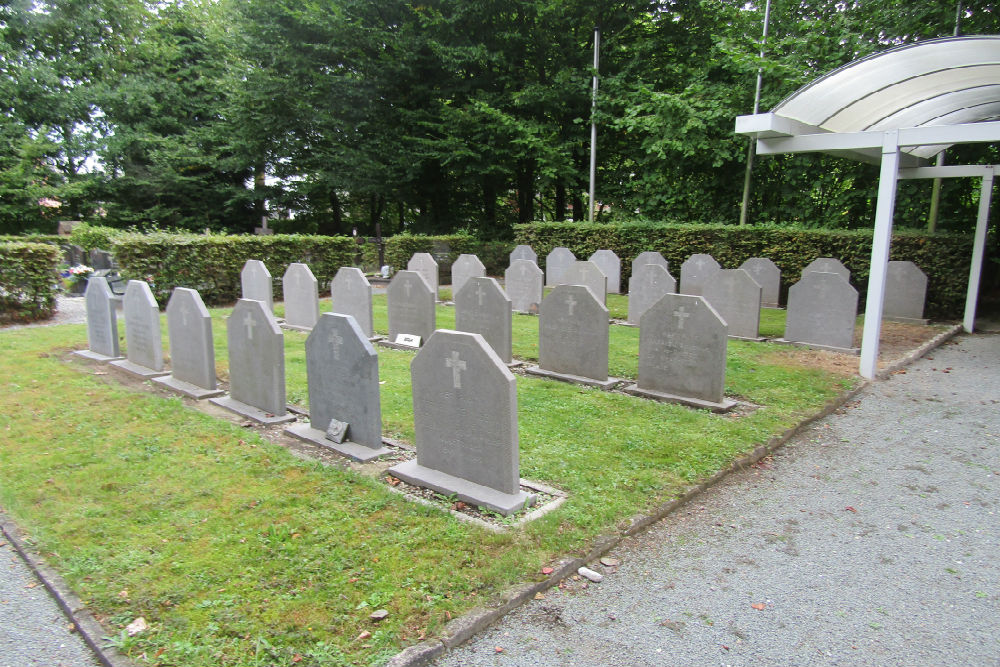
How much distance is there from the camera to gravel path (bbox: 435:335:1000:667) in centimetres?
281

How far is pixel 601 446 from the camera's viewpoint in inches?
205

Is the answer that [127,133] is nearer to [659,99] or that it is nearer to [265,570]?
[659,99]

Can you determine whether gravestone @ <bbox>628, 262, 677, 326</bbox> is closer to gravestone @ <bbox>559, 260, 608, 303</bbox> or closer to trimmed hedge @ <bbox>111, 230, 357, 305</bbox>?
gravestone @ <bbox>559, 260, 608, 303</bbox>

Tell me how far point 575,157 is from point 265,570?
69.4ft

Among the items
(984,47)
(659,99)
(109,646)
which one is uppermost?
(659,99)

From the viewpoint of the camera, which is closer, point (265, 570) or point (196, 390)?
point (265, 570)

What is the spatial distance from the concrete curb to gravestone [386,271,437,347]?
5.68m

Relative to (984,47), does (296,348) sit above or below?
below

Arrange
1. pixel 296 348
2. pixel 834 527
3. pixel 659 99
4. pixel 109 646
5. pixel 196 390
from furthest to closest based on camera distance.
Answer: pixel 659 99 → pixel 296 348 → pixel 196 390 → pixel 834 527 → pixel 109 646

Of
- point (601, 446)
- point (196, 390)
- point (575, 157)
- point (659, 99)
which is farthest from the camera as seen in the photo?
point (575, 157)

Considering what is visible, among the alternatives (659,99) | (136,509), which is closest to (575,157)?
(659,99)

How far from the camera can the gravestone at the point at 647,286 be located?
10.6m

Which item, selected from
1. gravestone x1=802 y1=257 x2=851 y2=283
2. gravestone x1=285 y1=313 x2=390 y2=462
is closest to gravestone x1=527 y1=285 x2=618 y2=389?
gravestone x1=285 y1=313 x2=390 y2=462

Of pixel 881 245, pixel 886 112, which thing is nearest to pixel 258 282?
pixel 881 245
